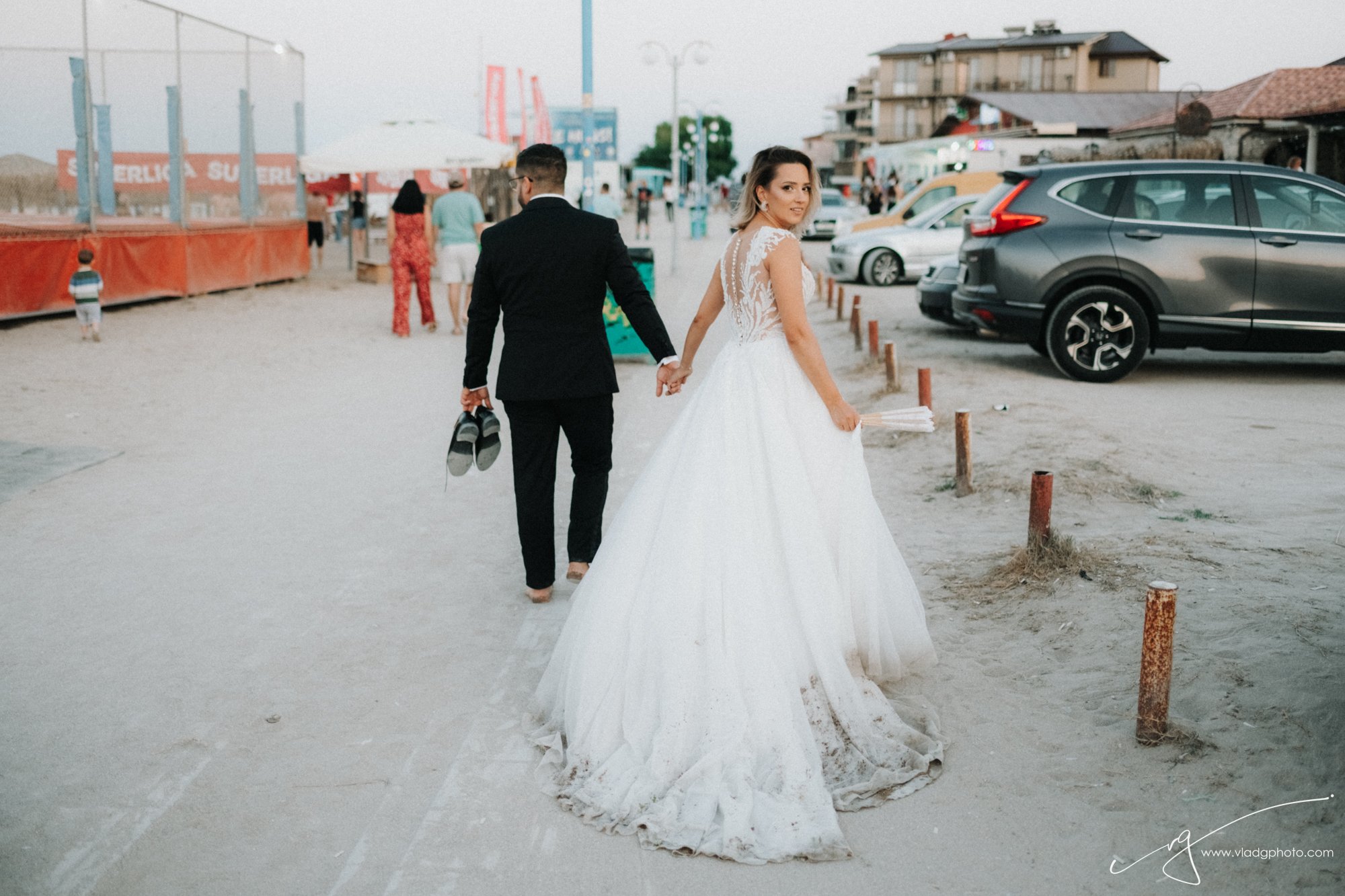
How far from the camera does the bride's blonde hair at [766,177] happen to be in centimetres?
407

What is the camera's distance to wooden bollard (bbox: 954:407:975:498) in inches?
273

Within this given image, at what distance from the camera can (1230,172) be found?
10.3m

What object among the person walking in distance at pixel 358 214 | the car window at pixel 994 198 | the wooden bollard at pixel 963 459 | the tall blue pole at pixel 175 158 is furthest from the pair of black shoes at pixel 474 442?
the person walking in distance at pixel 358 214

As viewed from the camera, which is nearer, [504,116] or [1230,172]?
[1230,172]

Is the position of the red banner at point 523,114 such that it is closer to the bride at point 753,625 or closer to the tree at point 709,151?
the bride at point 753,625

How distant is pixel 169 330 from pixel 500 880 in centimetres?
1372

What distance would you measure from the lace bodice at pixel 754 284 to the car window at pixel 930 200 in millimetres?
19514

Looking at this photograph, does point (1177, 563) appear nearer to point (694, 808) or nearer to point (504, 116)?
point (694, 808)

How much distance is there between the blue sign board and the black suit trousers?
28.6m

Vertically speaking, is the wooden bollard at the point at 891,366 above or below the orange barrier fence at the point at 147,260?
below

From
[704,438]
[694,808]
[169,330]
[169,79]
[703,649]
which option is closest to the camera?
[694,808]

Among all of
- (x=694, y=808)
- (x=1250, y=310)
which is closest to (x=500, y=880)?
(x=694, y=808)

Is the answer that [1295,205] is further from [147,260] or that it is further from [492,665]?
[147,260]

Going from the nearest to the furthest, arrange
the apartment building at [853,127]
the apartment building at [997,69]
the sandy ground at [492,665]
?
the sandy ground at [492,665] → the apartment building at [997,69] → the apartment building at [853,127]
